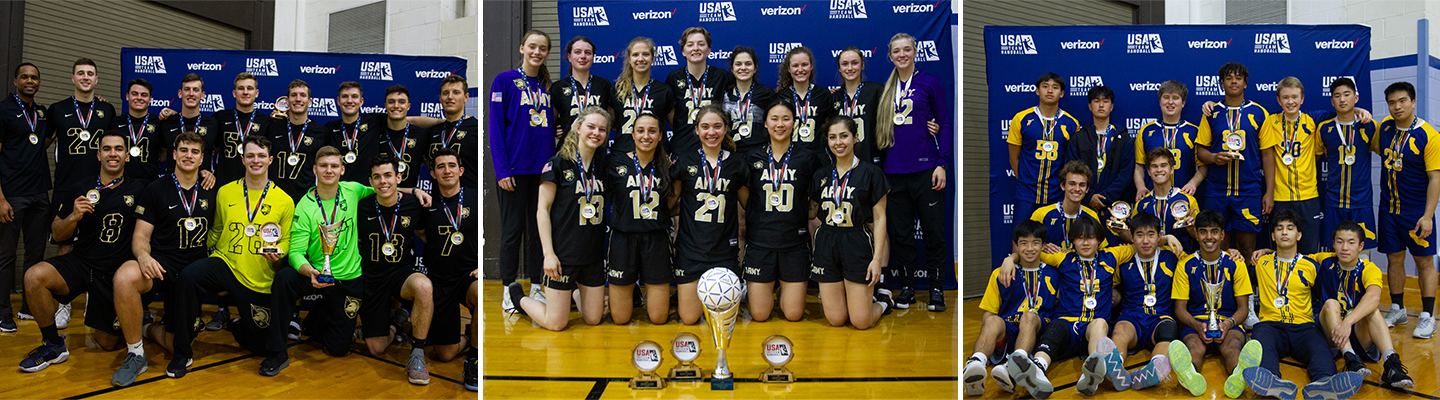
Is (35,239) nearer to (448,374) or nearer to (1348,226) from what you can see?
(448,374)

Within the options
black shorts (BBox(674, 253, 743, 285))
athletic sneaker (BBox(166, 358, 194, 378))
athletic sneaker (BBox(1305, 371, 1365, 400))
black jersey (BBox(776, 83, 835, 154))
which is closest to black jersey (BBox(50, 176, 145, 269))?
athletic sneaker (BBox(166, 358, 194, 378))

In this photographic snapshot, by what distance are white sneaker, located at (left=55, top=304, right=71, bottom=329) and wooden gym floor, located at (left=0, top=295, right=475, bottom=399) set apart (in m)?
0.31

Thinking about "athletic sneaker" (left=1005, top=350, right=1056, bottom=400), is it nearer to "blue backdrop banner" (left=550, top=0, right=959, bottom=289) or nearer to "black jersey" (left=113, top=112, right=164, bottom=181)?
"blue backdrop banner" (left=550, top=0, right=959, bottom=289)

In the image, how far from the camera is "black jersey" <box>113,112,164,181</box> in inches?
173

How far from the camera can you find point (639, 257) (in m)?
3.76

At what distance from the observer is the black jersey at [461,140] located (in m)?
4.18

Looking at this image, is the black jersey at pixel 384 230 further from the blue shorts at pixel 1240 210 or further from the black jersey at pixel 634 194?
the blue shorts at pixel 1240 210

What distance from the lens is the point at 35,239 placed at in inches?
179

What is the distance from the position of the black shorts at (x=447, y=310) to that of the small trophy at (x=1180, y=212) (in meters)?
3.69

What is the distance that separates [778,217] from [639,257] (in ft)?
2.38

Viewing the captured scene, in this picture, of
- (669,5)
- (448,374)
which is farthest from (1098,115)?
(448,374)

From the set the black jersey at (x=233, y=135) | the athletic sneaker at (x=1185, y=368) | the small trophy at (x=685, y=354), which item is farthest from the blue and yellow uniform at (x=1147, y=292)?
the black jersey at (x=233, y=135)

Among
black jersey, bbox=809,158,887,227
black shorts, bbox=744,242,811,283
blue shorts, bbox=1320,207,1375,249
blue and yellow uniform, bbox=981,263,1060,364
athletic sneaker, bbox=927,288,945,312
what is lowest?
athletic sneaker, bbox=927,288,945,312

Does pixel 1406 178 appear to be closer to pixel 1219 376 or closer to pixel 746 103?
pixel 1219 376
